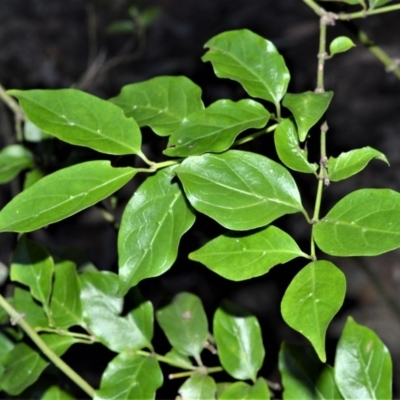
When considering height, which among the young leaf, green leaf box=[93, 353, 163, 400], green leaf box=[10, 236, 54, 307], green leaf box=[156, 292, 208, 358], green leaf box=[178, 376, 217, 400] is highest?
the young leaf

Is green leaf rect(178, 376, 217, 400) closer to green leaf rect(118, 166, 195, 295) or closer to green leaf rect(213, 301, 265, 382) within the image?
green leaf rect(213, 301, 265, 382)

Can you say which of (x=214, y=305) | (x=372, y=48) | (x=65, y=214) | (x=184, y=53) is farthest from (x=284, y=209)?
(x=184, y=53)

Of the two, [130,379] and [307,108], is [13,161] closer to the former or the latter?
[130,379]

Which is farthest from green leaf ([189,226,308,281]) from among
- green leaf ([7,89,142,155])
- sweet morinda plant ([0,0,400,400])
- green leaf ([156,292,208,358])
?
green leaf ([156,292,208,358])

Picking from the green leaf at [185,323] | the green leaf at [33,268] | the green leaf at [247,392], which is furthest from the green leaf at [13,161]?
the green leaf at [247,392]

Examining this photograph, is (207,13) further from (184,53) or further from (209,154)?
(209,154)

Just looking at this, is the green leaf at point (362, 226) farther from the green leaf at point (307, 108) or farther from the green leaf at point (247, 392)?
the green leaf at point (247, 392)
